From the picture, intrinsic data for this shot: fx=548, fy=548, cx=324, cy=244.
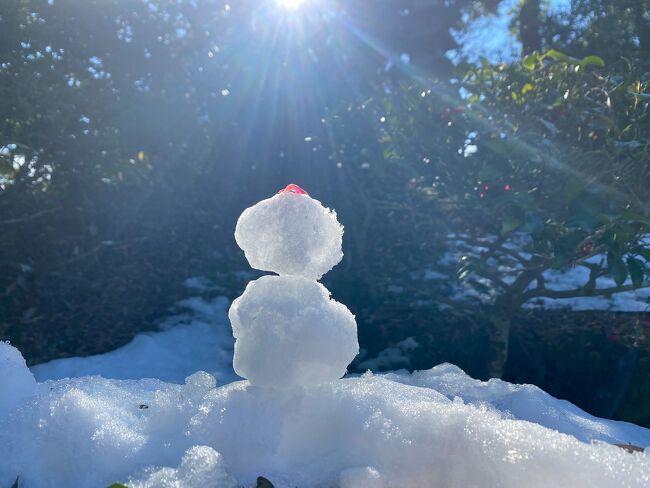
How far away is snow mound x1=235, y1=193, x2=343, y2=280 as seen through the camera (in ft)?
3.51

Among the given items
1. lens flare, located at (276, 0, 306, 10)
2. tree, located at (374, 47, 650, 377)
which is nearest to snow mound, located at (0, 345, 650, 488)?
tree, located at (374, 47, 650, 377)

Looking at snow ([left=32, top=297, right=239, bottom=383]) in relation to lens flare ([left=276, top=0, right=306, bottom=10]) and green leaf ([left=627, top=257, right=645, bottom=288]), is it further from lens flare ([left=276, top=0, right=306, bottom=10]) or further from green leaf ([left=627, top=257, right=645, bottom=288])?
lens flare ([left=276, top=0, right=306, bottom=10])

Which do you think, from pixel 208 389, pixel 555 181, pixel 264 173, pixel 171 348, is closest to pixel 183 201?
pixel 264 173

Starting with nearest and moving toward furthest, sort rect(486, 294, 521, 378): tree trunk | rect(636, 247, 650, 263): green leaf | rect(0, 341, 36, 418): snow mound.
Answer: rect(0, 341, 36, 418): snow mound → rect(636, 247, 650, 263): green leaf → rect(486, 294, 521, 378): tree trunk

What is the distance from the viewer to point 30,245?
13.8ft

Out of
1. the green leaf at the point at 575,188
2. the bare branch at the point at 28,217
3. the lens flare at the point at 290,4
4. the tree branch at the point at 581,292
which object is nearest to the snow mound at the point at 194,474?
the green leaf at the point at 575,188

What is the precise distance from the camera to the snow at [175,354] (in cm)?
326

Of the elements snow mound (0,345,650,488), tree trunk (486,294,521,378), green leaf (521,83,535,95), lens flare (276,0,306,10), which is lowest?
tree trunk (486,294,521,378)

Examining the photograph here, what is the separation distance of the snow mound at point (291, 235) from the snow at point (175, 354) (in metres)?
2.36

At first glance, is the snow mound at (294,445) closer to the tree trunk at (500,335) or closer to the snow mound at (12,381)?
the snow mound at (12,381)

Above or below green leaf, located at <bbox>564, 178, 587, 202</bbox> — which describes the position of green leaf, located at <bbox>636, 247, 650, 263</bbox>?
below

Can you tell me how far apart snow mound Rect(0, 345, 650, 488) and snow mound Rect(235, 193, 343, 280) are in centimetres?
25

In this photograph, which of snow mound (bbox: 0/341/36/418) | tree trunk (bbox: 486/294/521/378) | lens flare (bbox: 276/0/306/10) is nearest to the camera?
snow mound (bbox: 0/341/36/418)

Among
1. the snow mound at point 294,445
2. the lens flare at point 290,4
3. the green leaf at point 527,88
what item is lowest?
the snow mound at point 294,445
